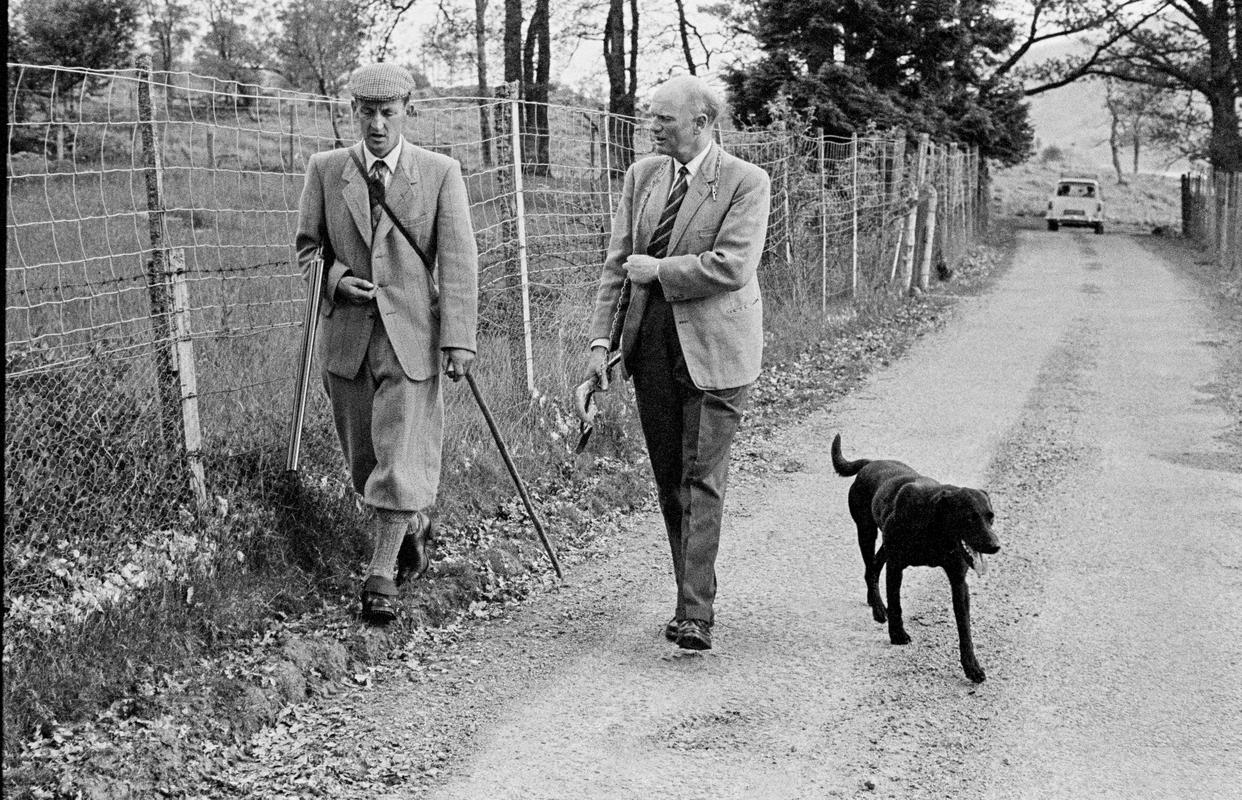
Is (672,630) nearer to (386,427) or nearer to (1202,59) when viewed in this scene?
(386,427)

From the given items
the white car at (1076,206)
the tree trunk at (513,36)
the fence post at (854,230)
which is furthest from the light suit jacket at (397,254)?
the white car at (1076,206)

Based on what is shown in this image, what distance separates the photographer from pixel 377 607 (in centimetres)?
524

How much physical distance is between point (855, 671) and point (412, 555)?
195 centimetres

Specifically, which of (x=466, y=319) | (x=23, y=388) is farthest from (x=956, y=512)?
(x=23, y=388)

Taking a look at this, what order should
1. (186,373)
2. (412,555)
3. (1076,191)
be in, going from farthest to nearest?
(1076,191) → (412,555) → (186,373)

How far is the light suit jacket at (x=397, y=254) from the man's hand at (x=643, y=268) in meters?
0.65

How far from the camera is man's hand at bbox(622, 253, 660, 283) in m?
5.08

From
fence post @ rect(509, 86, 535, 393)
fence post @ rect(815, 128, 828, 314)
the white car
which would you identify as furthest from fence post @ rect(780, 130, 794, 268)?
the white car

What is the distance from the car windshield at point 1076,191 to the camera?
40062 mm

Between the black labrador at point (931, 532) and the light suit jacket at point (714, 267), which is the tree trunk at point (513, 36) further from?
the black labrador at point (931, 532)

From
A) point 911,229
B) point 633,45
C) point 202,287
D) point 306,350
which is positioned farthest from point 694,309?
point 633,45

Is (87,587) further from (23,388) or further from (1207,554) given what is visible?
(1207,554)

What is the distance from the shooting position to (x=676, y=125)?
500 cm

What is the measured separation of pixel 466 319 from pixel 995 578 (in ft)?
9.31
